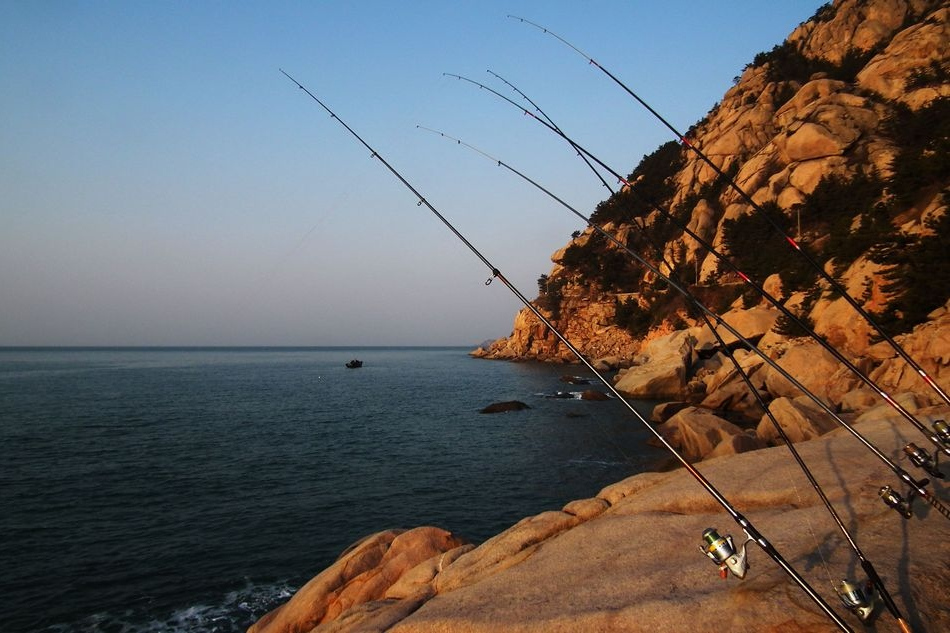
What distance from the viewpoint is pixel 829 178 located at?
4472cm

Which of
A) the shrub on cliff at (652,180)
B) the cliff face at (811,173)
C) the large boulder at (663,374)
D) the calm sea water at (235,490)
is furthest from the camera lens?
the shrub on cliff at (652,180)

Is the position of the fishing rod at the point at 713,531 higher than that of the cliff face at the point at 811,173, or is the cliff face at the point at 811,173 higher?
the cliff face at the point at 811,173

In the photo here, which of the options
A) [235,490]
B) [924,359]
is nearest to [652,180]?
[924,359]

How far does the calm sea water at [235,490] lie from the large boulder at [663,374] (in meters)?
2.66

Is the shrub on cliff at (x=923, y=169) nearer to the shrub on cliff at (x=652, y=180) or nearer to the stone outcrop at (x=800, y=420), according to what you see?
the stone outcrop at (x=800, y=420)

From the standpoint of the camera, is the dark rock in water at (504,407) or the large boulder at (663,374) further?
the large boulder at (663,374)

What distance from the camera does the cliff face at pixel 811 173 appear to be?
29578 mm

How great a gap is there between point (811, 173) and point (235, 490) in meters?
50.3

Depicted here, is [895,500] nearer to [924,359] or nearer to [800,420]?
[800,420]

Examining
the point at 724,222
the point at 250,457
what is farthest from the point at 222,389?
the point at 724,222

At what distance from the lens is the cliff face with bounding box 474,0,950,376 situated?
1164 inches

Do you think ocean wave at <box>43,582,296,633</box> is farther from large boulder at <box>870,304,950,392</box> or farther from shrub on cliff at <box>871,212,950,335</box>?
shrub on cliff at <box>871,212,950,335</box>

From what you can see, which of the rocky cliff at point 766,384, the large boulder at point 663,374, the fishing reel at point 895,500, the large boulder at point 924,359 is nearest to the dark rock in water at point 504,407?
the large boulder at point 663,374

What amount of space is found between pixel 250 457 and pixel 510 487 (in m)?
12.9
